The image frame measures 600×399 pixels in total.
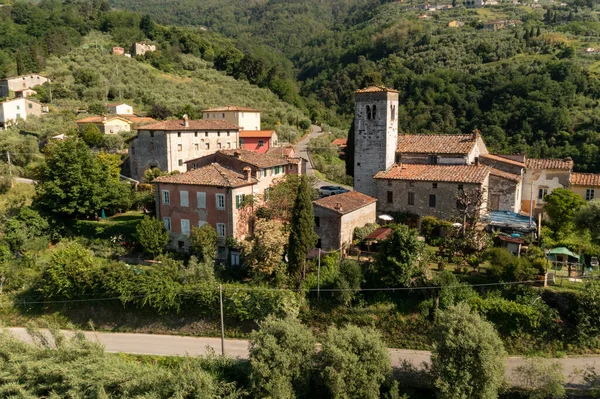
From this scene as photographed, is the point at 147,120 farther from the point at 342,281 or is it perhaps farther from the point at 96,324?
the point at 342,281

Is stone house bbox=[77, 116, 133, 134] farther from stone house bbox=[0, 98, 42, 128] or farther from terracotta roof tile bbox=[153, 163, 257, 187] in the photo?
terracotta roof tile bbox=[153, 163, 257, 187]

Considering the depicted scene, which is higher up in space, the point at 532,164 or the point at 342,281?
the point at 532,164

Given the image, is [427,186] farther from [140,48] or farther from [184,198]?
[140,48]

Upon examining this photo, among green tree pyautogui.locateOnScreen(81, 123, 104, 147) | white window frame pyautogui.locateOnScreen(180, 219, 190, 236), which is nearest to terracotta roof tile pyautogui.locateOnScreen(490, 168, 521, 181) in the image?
white window frame pyautogui.locateOnScreen(180, 219, 190, 236)

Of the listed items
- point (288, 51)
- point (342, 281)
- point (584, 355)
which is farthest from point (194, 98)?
point (288, 51)

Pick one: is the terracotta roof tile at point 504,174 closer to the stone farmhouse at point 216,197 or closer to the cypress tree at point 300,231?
the cypress tree at point 300,231

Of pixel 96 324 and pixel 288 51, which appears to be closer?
pixel 96 324
